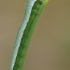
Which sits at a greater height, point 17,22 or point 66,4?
point 66,4

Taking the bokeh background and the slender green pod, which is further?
the bokeh background

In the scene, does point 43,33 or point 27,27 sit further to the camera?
point 43,33

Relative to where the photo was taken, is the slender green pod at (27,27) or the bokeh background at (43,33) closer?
the slender green pod at (27,27)

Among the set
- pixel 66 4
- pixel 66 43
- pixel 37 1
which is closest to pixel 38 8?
pixel 37 1

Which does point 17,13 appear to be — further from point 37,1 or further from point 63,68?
point 37,1
